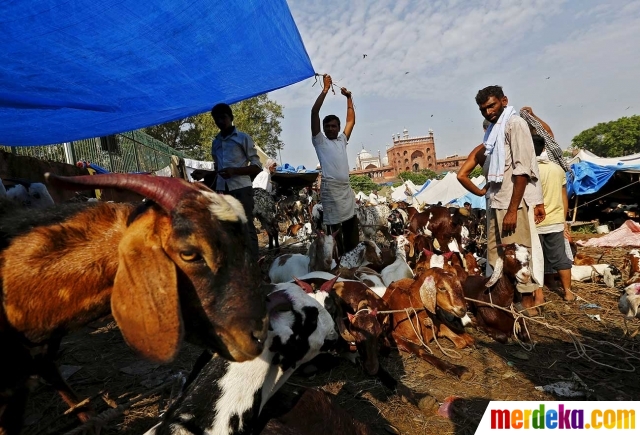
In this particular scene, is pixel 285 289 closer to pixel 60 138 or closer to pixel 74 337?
pixel 74 337

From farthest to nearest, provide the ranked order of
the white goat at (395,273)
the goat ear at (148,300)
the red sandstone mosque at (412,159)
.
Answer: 1. the red sandstone mosque at (412,159)
2. the white goat at (395,273)
3. the goat ear at (148,300)

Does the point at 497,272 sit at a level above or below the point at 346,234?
below

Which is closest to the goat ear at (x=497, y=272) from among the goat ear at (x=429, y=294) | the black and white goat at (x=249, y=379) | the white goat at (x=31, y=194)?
the goat ear at (x=429, y=294)

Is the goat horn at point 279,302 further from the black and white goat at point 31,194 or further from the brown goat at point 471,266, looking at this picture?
the brown goat at point 471,266

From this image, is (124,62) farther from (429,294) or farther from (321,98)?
(429,294)

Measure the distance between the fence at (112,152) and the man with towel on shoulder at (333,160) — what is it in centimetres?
575

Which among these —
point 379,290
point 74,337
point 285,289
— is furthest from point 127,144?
point 285,289

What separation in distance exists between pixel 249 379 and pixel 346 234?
440cm

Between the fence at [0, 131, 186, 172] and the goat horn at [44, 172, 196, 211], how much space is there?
7100 mm

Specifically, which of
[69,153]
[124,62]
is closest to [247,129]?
[69,153]

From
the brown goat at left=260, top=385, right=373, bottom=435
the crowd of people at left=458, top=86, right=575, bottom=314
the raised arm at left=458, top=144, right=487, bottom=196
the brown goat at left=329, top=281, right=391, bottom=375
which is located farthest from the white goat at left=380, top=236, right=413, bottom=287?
the brown goat at left=260, top=385, right=373, bottom=435

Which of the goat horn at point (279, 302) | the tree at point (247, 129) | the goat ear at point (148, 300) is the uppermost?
the tree at point (247, 129)

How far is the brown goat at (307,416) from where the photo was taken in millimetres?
1853

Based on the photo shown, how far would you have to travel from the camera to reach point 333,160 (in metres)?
5.18
